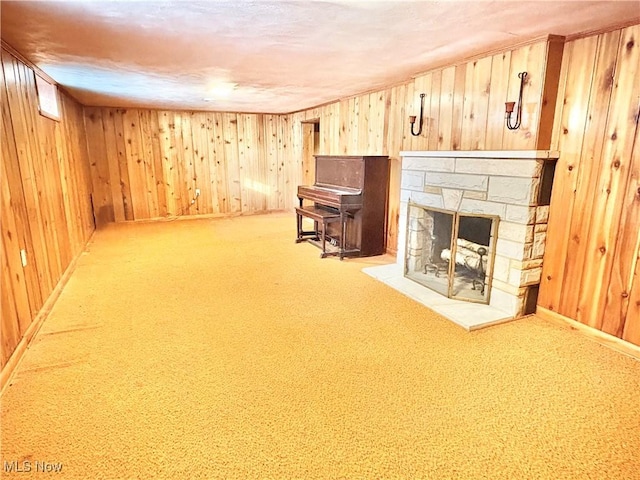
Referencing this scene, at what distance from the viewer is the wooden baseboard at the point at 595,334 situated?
7.61ft

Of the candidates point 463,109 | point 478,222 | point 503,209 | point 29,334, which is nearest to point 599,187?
point 503,209

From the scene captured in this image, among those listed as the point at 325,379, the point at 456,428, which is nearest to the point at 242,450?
the point at 325,379

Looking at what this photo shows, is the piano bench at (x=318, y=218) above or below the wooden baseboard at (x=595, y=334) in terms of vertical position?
above

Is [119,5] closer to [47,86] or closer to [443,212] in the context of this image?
[47,86]

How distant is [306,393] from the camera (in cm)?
192

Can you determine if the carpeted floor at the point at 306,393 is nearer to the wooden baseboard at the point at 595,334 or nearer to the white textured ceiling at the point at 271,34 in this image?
the wooden baseboard at the point at 595,334

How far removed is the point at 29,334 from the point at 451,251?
10.2 feet

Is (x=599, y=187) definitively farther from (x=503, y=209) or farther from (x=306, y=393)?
(x=306, y=393)

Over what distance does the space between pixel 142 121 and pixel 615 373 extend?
6829 mm

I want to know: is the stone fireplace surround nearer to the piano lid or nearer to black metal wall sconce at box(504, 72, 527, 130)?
black metal wall sconce at box(504, 72, 527, 130)

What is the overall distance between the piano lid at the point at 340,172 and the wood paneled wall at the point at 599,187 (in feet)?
6.94

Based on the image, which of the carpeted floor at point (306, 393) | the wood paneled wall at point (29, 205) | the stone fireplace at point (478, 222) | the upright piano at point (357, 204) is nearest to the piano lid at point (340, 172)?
the upright piano at point (357, 204)

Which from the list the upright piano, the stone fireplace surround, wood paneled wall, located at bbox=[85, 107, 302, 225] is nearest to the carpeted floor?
the stone fireplace surround

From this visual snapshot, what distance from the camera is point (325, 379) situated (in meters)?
2.04
